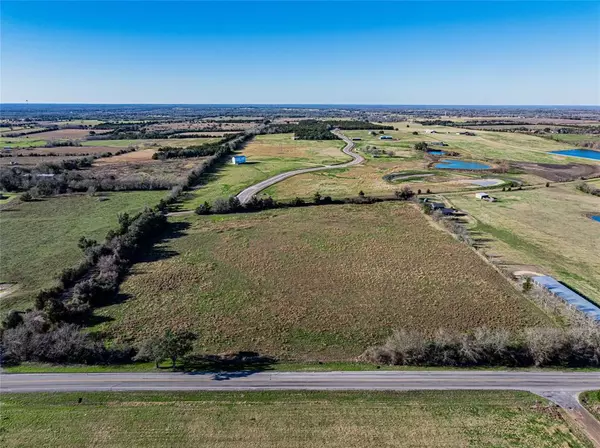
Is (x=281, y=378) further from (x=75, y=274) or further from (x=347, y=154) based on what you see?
(x=347, y=154)

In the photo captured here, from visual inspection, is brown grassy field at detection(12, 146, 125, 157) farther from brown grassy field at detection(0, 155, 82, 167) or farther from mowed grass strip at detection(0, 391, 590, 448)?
mowed grass strip at detection(0, 391, 590, 448)

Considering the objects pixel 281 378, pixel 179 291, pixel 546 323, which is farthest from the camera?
pixel 179 291

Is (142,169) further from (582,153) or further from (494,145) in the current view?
(582,153)

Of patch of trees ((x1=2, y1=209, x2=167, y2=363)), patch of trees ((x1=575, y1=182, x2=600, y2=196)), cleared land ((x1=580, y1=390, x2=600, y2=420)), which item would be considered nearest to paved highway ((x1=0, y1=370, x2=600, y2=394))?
cleared land ((x1=580, y1=390, x2=600, y2=420))

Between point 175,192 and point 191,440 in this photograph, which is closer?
point 191,440

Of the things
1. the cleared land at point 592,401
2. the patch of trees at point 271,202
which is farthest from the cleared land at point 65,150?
the cleared land at point 592,401

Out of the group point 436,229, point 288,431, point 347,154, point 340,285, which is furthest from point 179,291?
point 347,154

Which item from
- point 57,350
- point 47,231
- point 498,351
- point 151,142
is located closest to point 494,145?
point 498,351
